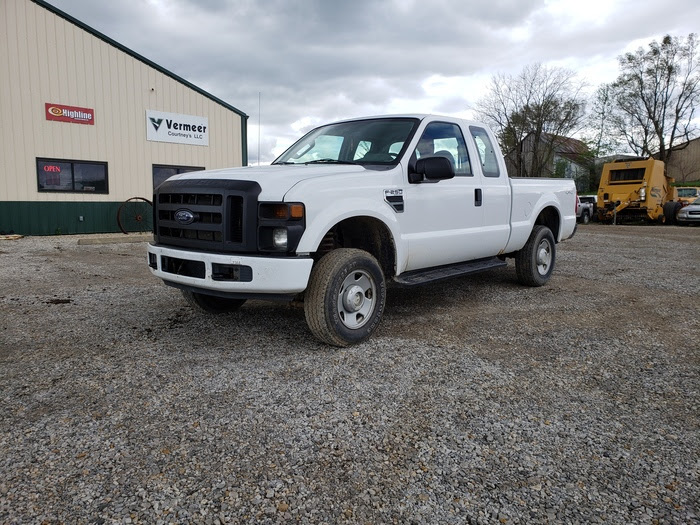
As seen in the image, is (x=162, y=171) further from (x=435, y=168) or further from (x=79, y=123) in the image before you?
(x=435, y=168)

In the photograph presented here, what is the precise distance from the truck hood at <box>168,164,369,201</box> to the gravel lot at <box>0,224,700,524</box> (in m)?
1.25

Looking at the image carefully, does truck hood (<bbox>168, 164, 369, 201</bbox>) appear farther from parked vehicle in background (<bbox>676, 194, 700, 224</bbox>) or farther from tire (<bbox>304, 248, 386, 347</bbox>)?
parked vehicle in background (<bbox>676, 194, 700, 224</bbox>)

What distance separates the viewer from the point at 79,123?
14516 mm

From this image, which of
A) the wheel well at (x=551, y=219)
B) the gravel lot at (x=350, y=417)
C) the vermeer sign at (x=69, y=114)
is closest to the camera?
the gravel lot at (x=350, y=417)

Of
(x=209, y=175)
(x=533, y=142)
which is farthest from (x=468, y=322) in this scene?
(x=533, y=142)

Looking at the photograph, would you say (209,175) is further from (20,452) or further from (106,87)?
(106,87)

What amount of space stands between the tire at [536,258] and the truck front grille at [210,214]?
4.11 meters

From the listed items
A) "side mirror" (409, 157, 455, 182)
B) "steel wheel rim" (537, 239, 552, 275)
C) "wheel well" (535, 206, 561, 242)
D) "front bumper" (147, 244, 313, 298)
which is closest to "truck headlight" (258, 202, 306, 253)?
"front bumper" (147, 244, 313, 298)

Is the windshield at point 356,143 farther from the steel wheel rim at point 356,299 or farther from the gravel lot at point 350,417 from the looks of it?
the gravel lot at point 350,417

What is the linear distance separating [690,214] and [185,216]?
22.8m

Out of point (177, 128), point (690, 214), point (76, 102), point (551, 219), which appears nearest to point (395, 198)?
point (551, 219)

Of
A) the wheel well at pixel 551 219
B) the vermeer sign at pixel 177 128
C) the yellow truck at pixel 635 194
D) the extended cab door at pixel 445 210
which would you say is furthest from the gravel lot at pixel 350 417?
the yellow truck at pixel 635 194

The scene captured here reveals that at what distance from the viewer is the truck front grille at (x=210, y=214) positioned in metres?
3.73

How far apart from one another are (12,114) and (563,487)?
1574 cm
